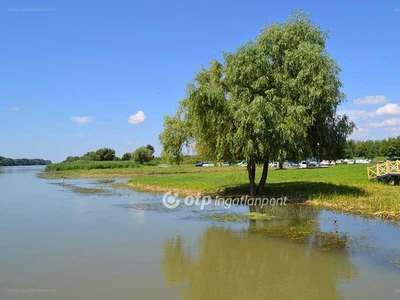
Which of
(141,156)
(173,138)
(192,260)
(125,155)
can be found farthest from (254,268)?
(125,155)

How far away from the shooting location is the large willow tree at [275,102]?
75.1 feet

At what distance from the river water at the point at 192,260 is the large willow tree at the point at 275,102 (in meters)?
6.13

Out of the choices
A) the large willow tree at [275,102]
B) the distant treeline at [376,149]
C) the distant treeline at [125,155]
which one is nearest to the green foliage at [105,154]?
the distant treeline at [125,155]

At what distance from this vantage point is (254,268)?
11039 mm

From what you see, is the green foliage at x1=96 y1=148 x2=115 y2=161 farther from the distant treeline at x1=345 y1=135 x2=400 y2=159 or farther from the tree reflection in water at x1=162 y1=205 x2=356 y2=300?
the tree reflection in water at x1=162 y1=205 x2=356 y2=300

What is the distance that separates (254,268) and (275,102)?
14.6m

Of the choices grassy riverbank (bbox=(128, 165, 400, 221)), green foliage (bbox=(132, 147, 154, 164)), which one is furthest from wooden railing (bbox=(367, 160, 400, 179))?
green foliage (bbox=(132, 147, 154, 164))

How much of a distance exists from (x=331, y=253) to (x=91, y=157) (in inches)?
5509

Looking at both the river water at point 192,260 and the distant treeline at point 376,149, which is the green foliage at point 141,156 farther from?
the river water at point 192,260

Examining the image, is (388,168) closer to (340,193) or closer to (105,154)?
(340,193)

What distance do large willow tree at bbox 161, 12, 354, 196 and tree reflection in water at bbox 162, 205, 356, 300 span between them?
9630mm

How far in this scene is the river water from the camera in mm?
9273

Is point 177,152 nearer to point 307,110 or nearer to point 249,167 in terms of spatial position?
point 249,167

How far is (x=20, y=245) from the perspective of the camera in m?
14.3
